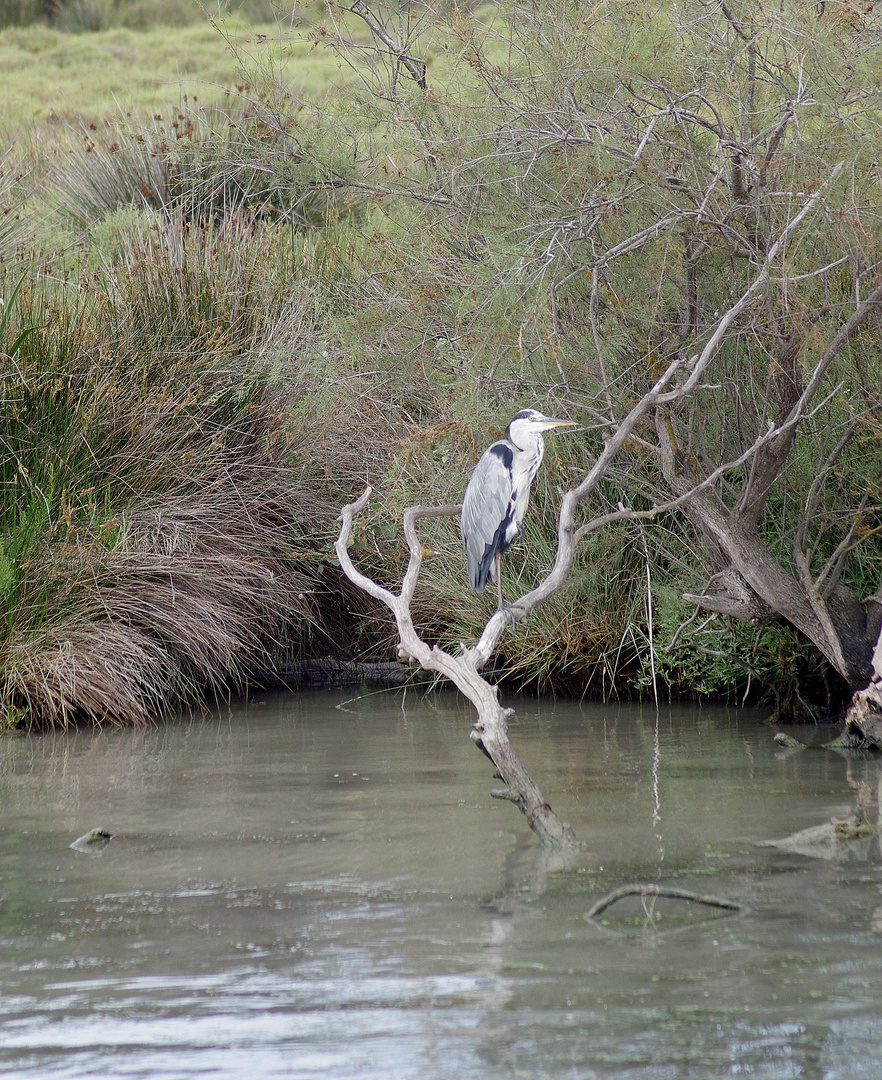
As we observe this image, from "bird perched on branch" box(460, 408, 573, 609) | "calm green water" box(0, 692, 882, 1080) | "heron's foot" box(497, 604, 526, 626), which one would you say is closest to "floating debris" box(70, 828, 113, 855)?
"calm green water" box(0, 692, 882, 1080)

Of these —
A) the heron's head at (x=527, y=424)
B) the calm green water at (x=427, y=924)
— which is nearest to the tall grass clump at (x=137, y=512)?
the calm green water at (x=427, y=924)

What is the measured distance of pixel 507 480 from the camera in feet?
15.5

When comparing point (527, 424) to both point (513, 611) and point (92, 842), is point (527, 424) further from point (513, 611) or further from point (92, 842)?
point (92, 842)

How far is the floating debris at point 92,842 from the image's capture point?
3760mm

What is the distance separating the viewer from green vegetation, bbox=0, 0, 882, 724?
4.58 metres

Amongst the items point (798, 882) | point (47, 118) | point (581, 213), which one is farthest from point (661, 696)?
point (47, 118)

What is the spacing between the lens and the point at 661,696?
643 cm

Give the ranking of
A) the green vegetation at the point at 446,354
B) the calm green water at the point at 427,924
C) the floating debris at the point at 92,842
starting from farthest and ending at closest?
the green vegetation at the point at 446,354, the floating debris at the point at 92,842, the calm green water at the point at 427,924

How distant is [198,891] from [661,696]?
3.62 m

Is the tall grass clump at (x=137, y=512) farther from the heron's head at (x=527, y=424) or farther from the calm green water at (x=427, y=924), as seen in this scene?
the heron's head at (x=527, y=424)

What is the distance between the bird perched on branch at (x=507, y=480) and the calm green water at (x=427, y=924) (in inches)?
38.3

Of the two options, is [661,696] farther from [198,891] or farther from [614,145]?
[198,891]

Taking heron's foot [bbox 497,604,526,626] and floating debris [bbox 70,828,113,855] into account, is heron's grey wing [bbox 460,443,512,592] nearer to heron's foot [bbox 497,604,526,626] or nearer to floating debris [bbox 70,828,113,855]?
heron's foot [bbox 497,604,526,626]

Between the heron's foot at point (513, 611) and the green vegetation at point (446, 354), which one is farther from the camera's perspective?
the green vegetation at point (446, 354)
